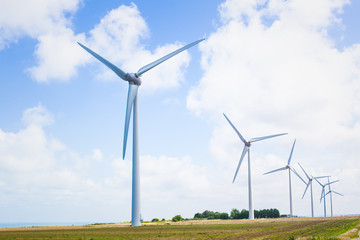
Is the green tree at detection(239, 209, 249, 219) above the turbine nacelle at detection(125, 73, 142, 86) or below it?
below

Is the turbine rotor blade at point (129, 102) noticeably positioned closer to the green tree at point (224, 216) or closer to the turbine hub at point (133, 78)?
the turbine hub at point (133, 78)

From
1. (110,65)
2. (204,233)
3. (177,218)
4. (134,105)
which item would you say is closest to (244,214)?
(177,218)

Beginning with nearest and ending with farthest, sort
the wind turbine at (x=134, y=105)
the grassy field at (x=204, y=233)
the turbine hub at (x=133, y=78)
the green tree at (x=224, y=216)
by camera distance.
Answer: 1. the grassy field at (x=204, y=233)
2. the wind turbine at (x=134, y=105)
3. the turbine hub at (x=133, y=78)
4. the green tree at (x=224, y=216)

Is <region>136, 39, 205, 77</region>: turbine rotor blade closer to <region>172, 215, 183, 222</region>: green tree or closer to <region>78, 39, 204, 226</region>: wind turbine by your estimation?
<region>78, 39, 204, 226</region>: wind turbine

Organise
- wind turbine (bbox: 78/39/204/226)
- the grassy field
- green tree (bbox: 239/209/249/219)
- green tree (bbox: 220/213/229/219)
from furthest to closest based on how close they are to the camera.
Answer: green tree (bbox: 220/213/229/219) < green tree (bbox: 239/209/249/219) < wind turbine (bbox: 78/39/204/226) < the grassy field

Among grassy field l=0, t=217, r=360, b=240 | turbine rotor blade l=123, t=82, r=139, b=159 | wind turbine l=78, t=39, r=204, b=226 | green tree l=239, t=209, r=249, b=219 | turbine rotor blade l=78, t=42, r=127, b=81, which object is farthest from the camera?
green tree l=239, t=209, r=249, b=219

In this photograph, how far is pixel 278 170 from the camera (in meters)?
168

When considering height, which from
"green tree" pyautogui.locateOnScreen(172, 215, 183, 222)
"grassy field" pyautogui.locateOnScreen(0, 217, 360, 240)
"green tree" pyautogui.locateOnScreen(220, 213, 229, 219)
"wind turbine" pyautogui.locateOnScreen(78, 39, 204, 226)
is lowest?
"green tree" pyautogui.locateOnScreen(220, 213, 229, 219)

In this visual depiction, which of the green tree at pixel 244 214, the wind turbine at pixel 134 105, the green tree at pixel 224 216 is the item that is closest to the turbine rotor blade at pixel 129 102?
the wind turbine at pixel 134 105

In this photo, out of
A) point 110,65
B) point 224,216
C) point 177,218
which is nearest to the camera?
point 110,65

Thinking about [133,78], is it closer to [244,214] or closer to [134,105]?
[134,105]

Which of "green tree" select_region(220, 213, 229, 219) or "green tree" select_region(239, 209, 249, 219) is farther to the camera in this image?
"green tree" select_region(220, 213, 229, 219)

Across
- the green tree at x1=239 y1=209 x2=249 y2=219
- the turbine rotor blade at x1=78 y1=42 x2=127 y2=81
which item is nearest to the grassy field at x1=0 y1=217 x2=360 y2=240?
the turbine rotor blade at x1=78 y1=42 x2=127 y2=81

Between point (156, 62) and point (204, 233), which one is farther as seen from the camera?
point (156, 62)
